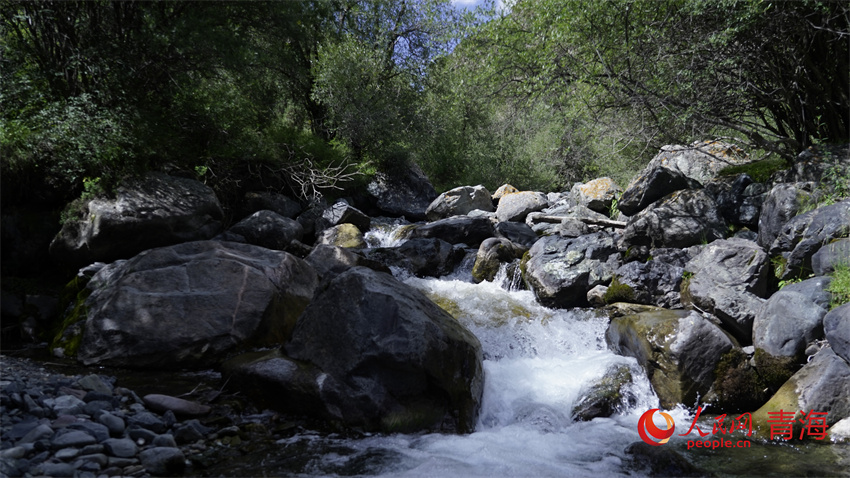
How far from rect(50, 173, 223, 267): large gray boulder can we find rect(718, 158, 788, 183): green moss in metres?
10.0

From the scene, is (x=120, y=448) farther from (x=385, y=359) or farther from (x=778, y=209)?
(x=778, y=209)

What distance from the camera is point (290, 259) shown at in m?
7.34

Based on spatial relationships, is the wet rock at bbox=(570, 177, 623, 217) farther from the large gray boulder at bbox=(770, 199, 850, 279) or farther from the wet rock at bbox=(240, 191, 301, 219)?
the wet rock at bbox=(240, 191, 301, 219)

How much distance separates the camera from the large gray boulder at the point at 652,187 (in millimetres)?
9195

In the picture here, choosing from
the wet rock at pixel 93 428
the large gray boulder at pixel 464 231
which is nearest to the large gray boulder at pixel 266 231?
the large gray boulder at pixel 464 231

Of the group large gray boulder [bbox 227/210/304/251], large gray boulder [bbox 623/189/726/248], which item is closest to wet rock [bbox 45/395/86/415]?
large gray boulder [bbox 227/210/304/251]

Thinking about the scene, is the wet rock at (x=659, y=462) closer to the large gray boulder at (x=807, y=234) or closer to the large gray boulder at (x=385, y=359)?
the large gray boulder at (x=385, y=359)

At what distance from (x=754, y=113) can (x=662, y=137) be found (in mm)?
1716

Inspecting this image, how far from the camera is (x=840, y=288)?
18.6ft

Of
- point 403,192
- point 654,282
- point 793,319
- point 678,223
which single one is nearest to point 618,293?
point 654,282

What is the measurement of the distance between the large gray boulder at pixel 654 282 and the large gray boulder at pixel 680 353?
54.6 inches

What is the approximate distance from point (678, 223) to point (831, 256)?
2541mm

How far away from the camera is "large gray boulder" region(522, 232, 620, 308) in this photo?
841 centimetres

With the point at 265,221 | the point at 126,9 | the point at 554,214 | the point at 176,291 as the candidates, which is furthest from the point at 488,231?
the point at 126,9
